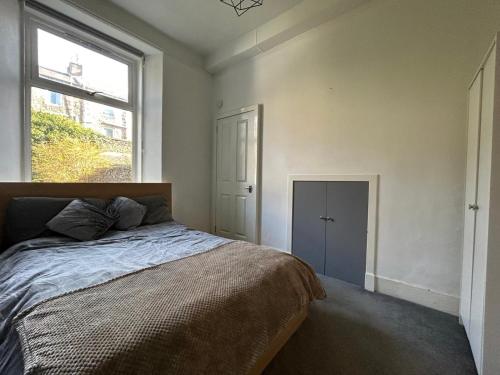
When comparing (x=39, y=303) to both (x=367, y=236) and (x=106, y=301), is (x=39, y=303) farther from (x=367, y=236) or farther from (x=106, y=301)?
(x=367, y=236)

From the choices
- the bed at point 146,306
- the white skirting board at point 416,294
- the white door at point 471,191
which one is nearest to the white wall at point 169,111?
the bed at point 146,306

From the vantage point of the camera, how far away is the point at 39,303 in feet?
2.90

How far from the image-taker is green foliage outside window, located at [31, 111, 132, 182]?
2.29m

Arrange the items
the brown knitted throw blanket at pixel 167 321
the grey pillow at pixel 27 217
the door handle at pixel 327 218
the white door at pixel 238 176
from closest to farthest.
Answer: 1. the brown knitted throw blanket at pixel 167 321
2. the grey pillow at pixel 27 217
3. the door handle at pixel 327 218
4. the white door at pixel 238 176

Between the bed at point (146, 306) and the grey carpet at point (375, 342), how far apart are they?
0.13 meters

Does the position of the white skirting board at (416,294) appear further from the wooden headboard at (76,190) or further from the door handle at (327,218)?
the wooden headboard at (76,190)

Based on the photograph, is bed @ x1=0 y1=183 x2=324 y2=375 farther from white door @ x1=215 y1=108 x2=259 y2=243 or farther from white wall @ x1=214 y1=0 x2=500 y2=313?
white door @ x1=215 y1=108 x2=259 y2=243

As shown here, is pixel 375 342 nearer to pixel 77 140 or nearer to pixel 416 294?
pixel 416 294

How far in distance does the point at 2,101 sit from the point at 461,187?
384cm

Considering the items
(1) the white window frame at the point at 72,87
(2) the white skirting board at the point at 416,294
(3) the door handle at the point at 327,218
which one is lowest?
(2) the white skirting board at the point at 416,294

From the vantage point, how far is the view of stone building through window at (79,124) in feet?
7.57

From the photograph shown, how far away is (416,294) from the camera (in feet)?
6.49

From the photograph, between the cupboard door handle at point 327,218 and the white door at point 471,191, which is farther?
the cupboard door handle at point 327,218

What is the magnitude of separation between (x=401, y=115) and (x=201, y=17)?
242 cm
